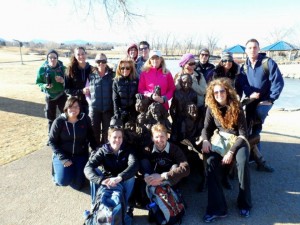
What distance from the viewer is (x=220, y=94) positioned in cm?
359

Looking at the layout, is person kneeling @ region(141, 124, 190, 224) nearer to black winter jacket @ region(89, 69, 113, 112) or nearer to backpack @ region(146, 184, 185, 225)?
backpack @ region(146, 184, 185, 225)

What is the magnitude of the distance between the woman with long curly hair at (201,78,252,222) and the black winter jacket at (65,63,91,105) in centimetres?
230

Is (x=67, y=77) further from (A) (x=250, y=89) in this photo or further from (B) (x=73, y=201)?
(A) (x=250, y=89)

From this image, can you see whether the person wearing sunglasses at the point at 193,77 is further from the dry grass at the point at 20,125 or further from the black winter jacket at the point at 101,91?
the dry grass at the point at 20,125

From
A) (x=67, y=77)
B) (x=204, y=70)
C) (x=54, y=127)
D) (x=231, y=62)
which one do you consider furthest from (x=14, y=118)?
(x=231, y=62)

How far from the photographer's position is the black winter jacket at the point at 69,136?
3.98 metres

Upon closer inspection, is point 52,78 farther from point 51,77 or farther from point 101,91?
A: point 101,91

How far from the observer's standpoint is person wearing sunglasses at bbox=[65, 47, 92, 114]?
4840mm

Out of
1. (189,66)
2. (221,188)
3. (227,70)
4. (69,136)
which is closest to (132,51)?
(189,66)

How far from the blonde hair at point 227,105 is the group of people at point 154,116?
1 cm

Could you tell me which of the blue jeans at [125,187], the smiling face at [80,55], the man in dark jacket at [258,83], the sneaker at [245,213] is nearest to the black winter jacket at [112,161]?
the blue jeans at [125,187]

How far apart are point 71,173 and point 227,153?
2157 millimetres

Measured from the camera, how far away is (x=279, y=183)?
166 inches

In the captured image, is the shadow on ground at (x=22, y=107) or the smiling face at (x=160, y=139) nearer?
the smiling face at (x=160, y=139)
